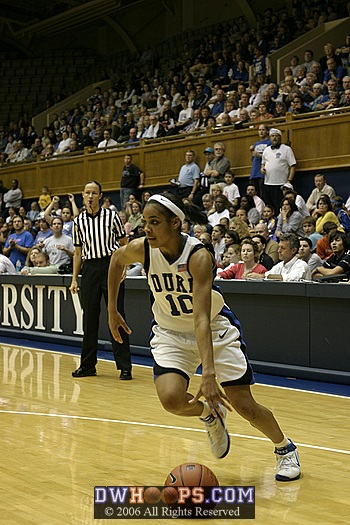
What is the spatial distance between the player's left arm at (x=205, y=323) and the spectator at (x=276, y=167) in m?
9.67

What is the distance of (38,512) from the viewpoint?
419 cm

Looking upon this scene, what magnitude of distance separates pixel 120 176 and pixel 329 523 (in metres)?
15.8

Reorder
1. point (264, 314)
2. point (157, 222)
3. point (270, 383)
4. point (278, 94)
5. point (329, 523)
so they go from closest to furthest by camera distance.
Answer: point (329, 523)
point (157, 222)
point (270, 383)
point (264, 314)
point (278, 94)

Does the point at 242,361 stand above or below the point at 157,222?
below

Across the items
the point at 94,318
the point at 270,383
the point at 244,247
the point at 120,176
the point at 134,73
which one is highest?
the point at 134,73

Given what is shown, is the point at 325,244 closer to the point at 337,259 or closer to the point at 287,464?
the point at 337,259

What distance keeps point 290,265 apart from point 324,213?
8.45 ft

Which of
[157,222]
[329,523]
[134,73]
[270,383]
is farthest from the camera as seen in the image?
[134,73]

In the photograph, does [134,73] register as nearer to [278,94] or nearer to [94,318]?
[278,94]

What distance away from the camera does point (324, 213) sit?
39.0 feet

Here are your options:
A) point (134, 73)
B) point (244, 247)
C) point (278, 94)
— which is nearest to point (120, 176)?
point (278, 94)

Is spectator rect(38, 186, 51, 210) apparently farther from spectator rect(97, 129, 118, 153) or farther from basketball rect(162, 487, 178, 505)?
basketball rect(162, 487, 178, 505)

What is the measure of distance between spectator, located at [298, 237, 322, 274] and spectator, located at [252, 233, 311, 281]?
219 millimetres

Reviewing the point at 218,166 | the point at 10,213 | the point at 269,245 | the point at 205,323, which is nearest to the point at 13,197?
the point at 10,213
